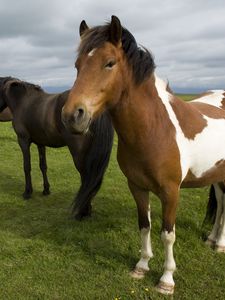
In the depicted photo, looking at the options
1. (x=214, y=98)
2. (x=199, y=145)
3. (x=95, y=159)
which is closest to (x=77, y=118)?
(x=199, y=145)

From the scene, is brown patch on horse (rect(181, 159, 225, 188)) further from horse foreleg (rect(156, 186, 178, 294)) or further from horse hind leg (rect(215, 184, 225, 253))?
horse hind leg (rect(215, 184, 225, 253))

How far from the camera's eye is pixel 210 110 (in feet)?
12.5

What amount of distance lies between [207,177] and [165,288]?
1.21 metres

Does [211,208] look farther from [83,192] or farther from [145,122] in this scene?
[145,122]

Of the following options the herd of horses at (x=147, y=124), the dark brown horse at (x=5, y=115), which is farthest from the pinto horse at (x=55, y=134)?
the dark brown horse at (x=5, y=115)

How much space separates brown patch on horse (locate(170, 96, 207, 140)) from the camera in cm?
327

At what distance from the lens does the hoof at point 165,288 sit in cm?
332

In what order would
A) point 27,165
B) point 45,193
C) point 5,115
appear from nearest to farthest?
point 27,165
point 45,193
point 5,115

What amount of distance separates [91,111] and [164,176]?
1016 mm

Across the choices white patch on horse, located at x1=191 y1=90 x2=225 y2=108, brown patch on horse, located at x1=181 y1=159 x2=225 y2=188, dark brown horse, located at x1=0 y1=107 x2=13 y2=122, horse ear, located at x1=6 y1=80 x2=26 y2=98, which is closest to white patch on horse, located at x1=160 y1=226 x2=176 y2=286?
brown patch on horse, located at x1=181 y1=159 x2=225 y2=188

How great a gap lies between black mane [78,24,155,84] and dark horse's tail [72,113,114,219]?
6.23 feet

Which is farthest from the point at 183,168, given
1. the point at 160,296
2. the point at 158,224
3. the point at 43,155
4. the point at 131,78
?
the point at 43,155

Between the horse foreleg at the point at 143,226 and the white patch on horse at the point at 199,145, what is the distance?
53cm

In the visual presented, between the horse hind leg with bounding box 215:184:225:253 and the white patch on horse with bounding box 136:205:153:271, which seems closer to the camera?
the white patch on horse with bounding box 136:205:153:271
